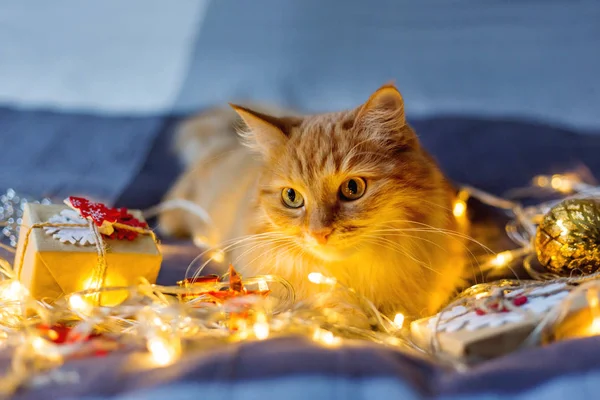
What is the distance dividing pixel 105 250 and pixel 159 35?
7.79ft

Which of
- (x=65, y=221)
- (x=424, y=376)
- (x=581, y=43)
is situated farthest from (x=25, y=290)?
(x=581, y=43)

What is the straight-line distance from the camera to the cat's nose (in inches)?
45.8

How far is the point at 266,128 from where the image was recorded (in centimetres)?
136

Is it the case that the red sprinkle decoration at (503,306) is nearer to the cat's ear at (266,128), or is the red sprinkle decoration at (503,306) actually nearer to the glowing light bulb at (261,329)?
the glowing light bulb at (261,329)

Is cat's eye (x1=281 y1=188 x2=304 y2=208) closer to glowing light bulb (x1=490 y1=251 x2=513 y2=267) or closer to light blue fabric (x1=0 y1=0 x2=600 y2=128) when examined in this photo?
glowing light bulb (x1=490 y1=251 x2=513 y2=267)

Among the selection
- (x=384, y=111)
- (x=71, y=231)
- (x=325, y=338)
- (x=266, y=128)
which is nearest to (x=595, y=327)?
(x=325, y=338)

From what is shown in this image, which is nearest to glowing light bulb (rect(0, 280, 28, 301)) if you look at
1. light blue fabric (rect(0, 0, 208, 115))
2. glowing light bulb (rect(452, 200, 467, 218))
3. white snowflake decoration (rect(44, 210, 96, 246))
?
white snowflake decoration (rect(44, 210, 96, 246))

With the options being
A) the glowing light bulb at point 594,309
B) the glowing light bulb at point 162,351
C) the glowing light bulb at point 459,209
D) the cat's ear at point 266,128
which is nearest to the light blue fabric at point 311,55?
the glowing light bulb at point 459,209

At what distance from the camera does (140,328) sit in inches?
43.2

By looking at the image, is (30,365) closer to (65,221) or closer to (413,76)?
(65,221)

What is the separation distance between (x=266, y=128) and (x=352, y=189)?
0.27 meters

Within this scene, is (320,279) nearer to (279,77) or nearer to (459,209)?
(459,209)

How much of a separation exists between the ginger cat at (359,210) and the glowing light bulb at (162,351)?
0.39m

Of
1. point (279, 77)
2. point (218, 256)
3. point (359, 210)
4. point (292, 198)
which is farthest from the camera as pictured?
point (279, 77)
